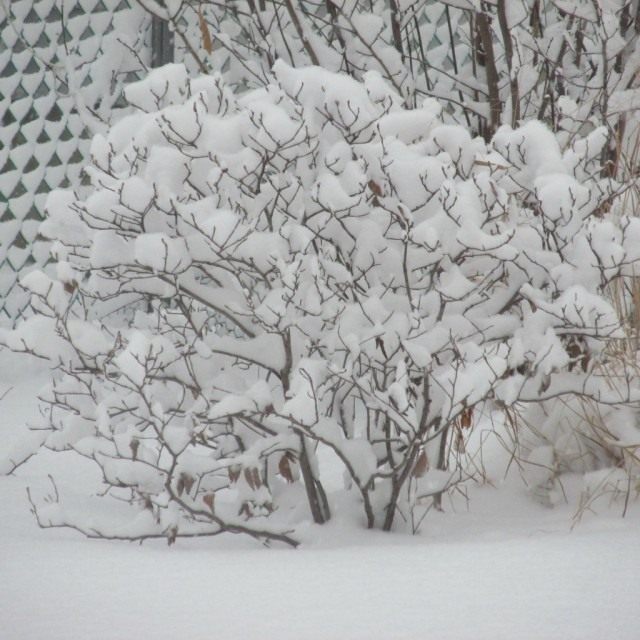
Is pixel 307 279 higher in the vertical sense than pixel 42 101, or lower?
lower

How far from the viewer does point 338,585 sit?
1.79 metres

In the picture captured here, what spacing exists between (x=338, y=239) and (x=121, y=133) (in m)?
0.55

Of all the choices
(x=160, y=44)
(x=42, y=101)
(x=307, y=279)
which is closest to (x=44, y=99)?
(x=42, y=101)

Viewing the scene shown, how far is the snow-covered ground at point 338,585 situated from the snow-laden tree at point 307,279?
11cm

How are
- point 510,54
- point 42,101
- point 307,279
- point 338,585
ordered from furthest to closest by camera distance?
point 42,101 < point 510,54 < point 307,279 < point 338,585

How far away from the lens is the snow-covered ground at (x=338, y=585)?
156cm

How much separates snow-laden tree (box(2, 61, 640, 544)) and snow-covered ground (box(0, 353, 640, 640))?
4.5 inches

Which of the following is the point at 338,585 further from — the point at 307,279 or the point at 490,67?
the point at 490,67

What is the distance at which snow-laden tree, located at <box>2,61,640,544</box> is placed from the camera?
197 cm

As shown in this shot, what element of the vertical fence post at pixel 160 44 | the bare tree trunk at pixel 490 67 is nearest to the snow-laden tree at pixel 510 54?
the bare tree trunk at pixel 490 67

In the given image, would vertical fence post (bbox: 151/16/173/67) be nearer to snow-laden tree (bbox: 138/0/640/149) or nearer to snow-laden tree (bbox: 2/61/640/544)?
snow-laden tree (bbox: 138/0/640/149)

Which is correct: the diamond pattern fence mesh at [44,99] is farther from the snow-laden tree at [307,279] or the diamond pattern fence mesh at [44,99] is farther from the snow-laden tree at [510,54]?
the snow-laden tree at [307,279]

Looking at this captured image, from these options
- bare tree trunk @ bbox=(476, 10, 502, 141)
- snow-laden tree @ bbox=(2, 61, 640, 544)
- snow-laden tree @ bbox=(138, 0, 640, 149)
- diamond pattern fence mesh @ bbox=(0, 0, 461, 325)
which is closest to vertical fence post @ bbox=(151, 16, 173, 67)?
diamond pattern fence mesh @ bbox=(0, 0, 461, 325)

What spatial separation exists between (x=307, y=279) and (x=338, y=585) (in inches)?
26.4
